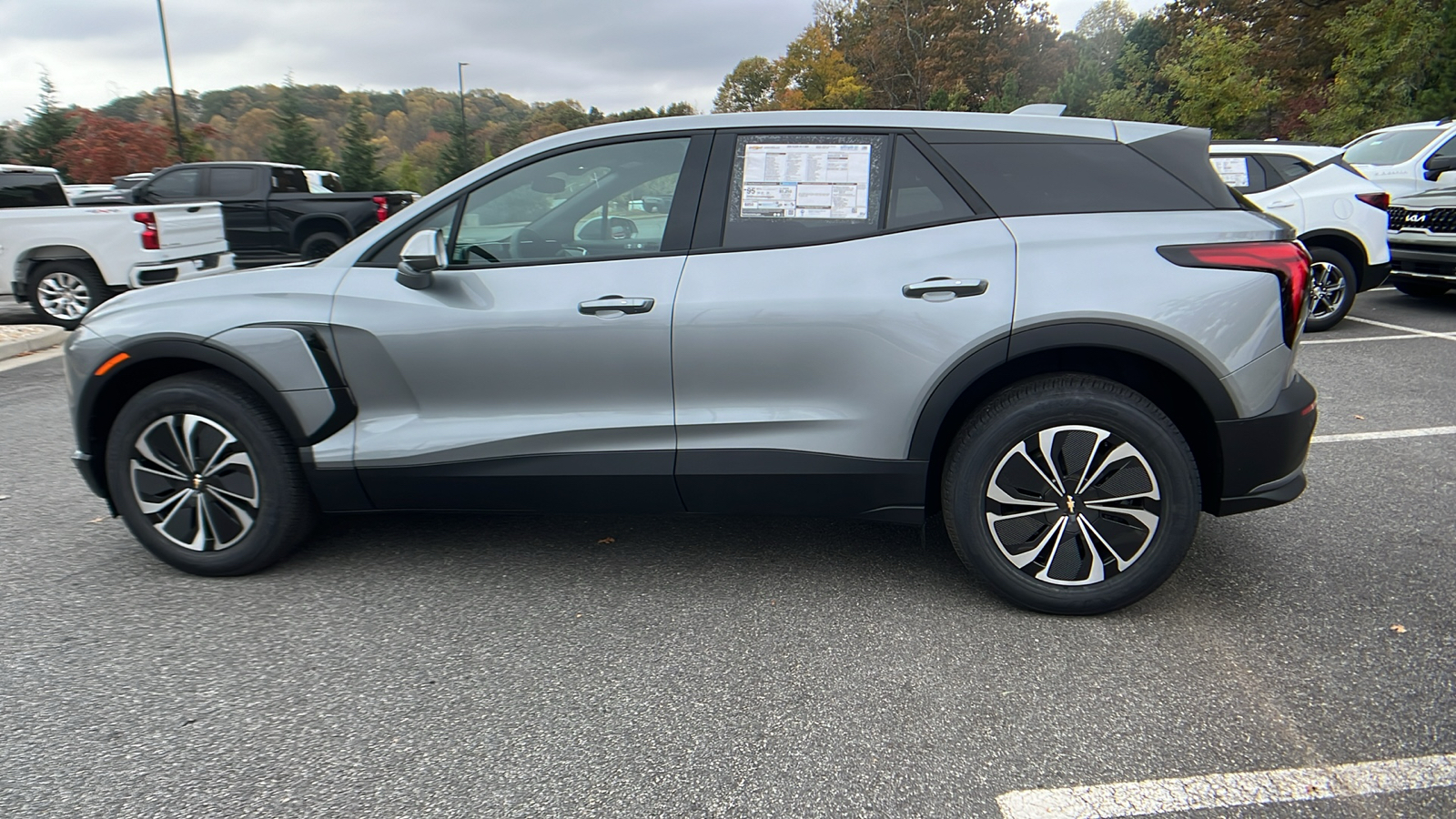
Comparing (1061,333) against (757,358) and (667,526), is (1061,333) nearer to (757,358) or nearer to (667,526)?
(757,358)

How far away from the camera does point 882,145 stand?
10.5 ft

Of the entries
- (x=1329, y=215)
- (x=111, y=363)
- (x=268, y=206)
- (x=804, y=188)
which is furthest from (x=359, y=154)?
(x=804, y=188)

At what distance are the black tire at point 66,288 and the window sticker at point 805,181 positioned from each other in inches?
386

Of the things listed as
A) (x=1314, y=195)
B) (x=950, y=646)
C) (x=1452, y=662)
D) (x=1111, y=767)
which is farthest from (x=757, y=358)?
(x=1314, y=195)

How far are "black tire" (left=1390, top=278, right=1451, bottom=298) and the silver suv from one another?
27.6 feet

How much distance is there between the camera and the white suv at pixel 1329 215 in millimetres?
8164

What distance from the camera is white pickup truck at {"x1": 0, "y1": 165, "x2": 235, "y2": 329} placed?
988 centimetres

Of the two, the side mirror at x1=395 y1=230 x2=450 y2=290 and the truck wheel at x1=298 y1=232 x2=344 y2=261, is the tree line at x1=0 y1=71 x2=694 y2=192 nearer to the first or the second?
the truck wheel at x1=298 y1=232 x2=344 y2=261

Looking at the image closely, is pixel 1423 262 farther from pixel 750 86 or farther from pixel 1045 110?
pixel 750 86

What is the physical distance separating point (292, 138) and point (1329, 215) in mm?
34977

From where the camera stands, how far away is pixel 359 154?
34562mm

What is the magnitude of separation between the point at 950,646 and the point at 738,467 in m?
0.91

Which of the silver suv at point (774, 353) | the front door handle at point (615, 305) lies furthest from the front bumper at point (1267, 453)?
the front door handle at point (615, 305)

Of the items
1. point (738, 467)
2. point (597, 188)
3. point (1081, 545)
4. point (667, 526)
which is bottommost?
point (667, 526)
